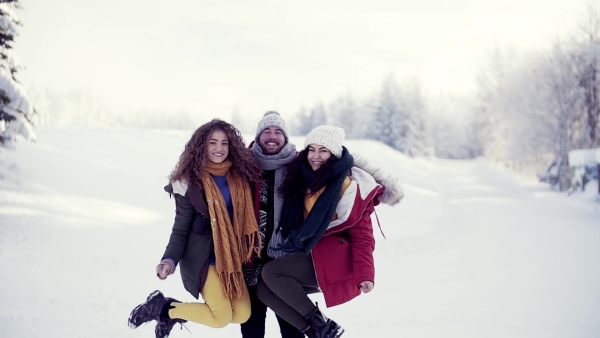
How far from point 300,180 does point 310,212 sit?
0.26 metres

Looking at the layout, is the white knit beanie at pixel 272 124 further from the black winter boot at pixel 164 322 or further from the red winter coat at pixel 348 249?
the black winter boot at pixel 164 322

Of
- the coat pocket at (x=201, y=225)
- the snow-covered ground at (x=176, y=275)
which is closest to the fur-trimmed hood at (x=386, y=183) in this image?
the coat pocket at (x=201, y=225)

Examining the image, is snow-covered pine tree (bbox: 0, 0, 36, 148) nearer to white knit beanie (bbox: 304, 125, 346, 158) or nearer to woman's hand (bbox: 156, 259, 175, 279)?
woman's hand (bbox: 156, 259, 175, 279)

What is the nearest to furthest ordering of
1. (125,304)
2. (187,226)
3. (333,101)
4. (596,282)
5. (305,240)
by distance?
(305,240), (187,226), (125,304), (596,282), (333,101)

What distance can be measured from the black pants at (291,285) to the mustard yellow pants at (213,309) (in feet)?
0.92

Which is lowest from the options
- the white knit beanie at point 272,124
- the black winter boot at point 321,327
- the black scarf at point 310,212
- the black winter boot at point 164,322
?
the black winter boot at point 164,322

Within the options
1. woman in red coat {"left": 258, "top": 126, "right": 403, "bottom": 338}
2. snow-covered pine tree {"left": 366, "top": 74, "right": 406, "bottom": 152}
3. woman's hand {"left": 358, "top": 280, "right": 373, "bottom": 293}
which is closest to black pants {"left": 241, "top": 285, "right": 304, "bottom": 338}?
woman in red coat {"left": 258, "top": 126, "right": 403, "bottom": 338}

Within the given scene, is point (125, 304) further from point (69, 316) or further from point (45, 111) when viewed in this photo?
point (45, 111)

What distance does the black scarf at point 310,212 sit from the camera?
119 inches

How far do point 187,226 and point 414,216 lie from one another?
1082 centimetres

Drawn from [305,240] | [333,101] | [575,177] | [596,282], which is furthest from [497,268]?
[333,101]

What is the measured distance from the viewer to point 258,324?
3.56 metres

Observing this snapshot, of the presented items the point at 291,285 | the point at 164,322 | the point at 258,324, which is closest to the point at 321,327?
the point at 291,285

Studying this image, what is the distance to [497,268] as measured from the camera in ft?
24.1
